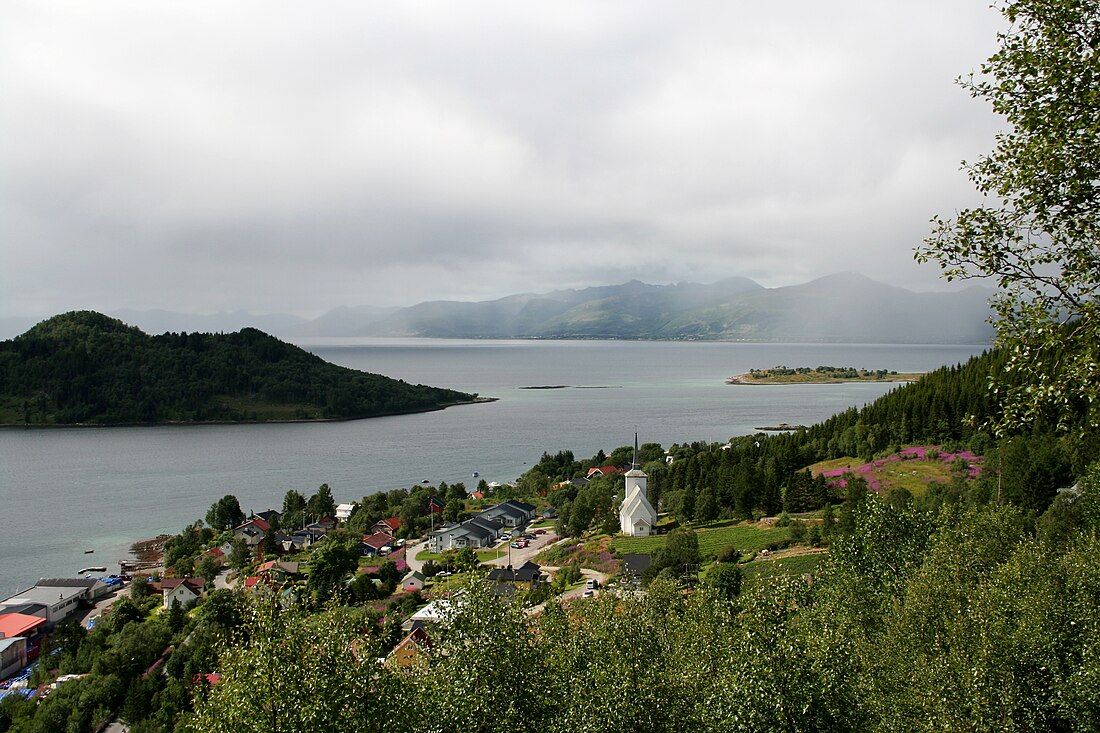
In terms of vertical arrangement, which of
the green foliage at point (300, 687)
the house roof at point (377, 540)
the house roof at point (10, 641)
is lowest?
the house roof at point (377, 540)

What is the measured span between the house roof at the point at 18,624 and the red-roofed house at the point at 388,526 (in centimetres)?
1715

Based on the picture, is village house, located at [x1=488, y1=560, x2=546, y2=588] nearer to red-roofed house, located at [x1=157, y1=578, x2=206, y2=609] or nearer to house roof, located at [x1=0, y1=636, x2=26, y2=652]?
red-roofed house, located at [x1=157, y1=578, x2=206, y2=609]

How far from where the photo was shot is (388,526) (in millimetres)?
42000

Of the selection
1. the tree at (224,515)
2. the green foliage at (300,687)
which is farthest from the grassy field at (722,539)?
the tree at (224,515)

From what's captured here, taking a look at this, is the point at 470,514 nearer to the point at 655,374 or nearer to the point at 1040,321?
the point at 1040,321

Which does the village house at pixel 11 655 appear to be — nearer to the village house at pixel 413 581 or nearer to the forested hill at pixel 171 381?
the village house at pixel 413 581

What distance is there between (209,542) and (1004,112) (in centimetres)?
4295

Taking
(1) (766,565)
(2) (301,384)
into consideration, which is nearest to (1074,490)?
(1) (766,565)

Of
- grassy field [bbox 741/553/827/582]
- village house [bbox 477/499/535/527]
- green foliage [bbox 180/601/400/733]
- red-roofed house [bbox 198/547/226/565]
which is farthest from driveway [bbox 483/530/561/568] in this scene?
green foliage [bbox 180/601/400/733]

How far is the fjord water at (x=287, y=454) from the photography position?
44.7m

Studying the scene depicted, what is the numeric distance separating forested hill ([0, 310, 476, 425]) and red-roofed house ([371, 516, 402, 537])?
6065 centimetres

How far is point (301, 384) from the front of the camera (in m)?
106

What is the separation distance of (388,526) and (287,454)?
33425 mm

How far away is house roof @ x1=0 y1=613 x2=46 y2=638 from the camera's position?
1049 inches
